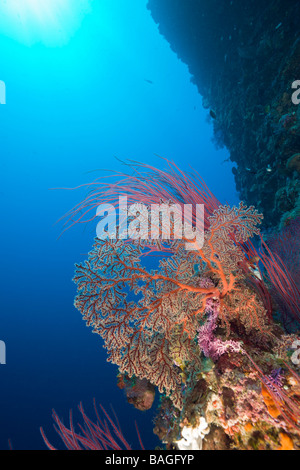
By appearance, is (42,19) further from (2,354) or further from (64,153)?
(2,354)

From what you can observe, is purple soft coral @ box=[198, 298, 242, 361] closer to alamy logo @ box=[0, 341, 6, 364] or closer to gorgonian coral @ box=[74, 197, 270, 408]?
gorgonian coral @ box=[74, 197, 270, 408]

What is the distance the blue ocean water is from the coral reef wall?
35.4 ft

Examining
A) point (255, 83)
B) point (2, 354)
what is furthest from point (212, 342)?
point (2, 354)

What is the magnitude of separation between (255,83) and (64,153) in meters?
88.9

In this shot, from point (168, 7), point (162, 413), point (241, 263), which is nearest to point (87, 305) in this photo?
point (241, 263)

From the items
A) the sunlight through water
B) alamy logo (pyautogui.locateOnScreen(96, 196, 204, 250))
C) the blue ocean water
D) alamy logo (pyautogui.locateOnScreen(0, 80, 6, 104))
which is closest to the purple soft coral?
alamy logo (pyautogui.locateOnScreen(96, 196, 204, 250))

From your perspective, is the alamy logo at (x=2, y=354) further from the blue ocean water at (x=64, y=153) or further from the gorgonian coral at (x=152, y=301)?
the gorgonian coral at (x=152, y=301)

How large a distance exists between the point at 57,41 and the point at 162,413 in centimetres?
9733

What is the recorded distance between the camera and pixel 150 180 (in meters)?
3.84

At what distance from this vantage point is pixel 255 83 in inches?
336

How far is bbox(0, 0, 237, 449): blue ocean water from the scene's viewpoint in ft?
96.2

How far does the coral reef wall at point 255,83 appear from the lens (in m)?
6.57

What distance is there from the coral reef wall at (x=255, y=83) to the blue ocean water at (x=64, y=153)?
10.8m

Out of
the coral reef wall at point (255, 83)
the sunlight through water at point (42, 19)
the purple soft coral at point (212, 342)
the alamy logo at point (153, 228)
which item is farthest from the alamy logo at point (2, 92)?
the purple soft coral at point (212, 342)
